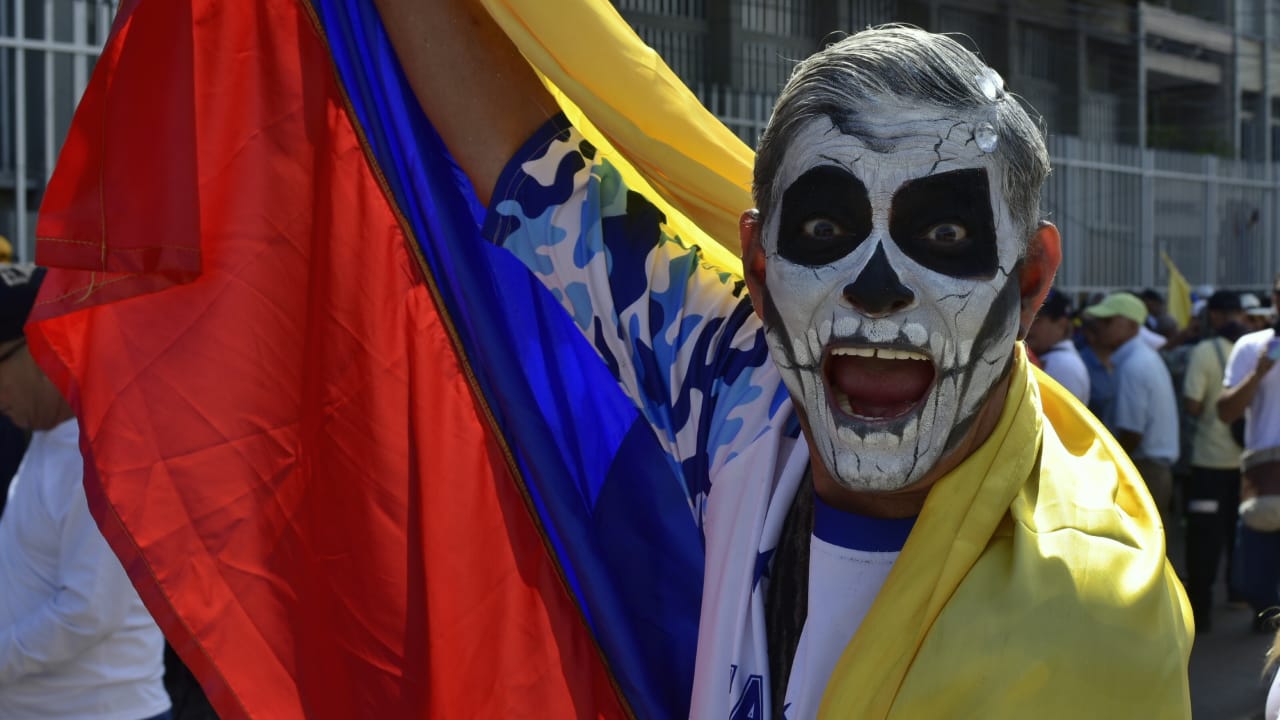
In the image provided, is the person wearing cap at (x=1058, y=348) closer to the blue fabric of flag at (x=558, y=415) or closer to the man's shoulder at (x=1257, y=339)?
the man's shoulder at (x=1257, y=339)

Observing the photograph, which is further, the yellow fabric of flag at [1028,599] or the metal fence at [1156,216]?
the metal fence at [1156,216]

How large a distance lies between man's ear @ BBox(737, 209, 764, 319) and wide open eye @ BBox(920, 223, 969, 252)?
0.24m

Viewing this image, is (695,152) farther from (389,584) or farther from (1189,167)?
(1189,167)

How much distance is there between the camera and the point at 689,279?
205 cm

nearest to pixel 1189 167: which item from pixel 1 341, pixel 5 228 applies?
pixel 5 228

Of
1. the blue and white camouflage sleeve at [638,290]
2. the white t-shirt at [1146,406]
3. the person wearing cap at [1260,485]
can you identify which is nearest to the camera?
the blue and white camouflage sleeve at [638,290]

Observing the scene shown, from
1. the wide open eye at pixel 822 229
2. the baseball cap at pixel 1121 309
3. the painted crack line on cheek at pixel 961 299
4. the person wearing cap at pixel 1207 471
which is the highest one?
the wide open eye at pixel 822 229

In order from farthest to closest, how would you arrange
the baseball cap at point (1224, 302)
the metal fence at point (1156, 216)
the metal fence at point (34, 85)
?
the metal fence at point (1156, 216)
the baseball cap at point (1224, 302)
the metal fence at point (34, 85)

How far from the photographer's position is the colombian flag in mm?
2070

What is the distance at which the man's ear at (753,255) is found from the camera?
6.00ft

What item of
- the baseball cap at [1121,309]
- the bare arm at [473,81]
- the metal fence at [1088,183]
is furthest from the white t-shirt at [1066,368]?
the bare arm at [473,81]

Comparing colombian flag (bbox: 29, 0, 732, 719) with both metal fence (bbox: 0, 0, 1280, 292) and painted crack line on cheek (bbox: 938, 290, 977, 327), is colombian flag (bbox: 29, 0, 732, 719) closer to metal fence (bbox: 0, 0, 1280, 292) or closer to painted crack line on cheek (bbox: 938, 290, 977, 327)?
painted crack line on cheek (bbox: 938, 290, 977, 327)

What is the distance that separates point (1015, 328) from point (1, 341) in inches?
93.5

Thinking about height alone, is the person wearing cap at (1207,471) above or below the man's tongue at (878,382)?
below
